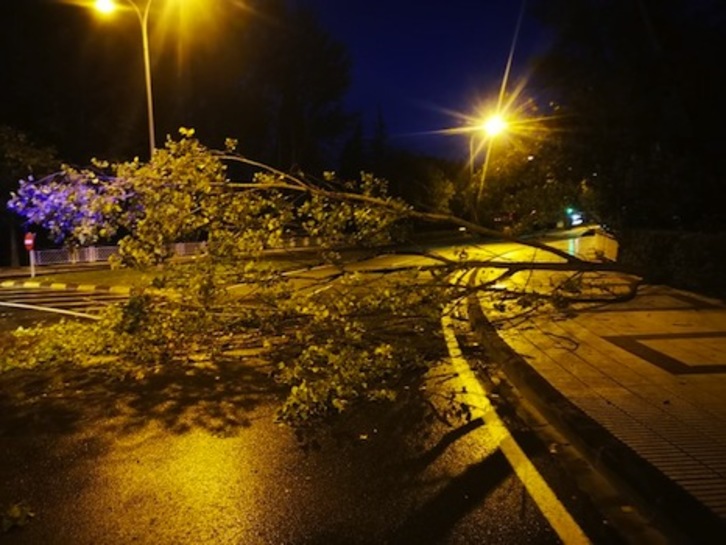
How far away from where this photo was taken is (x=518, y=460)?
15.5ft

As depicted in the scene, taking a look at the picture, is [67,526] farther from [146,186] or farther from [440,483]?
[146,186]

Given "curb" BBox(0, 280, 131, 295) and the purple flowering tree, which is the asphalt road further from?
"curb" BBox(0, 280, 131, 295)

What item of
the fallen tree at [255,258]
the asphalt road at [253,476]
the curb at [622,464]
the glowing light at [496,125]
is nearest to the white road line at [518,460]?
the asphalt road at [253,476]

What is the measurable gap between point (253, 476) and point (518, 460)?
1843mm

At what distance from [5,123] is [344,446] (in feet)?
83.5

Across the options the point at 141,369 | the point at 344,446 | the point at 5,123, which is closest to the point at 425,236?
the point at 5,123

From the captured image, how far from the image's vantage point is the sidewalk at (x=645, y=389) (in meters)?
4.05

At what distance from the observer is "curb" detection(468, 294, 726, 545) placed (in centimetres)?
356

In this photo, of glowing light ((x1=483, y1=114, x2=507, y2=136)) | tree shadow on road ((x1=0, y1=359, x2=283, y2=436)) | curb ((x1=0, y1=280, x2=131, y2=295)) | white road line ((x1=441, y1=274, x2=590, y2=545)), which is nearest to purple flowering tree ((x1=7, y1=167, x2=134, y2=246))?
tree shadow on road ((x1=0, y1=359, x2=283, y2=436))

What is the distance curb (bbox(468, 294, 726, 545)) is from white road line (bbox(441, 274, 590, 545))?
16.9 inches

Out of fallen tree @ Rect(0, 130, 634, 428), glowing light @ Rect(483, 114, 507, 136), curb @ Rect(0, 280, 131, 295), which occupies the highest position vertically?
glowing light @ Rect(483, 114, 507, 136)

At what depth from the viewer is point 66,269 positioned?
26.7 m

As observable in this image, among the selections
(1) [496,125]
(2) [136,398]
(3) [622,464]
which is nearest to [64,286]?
(1) [496,125]

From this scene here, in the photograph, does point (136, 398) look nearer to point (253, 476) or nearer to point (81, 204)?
point (81, 204)
